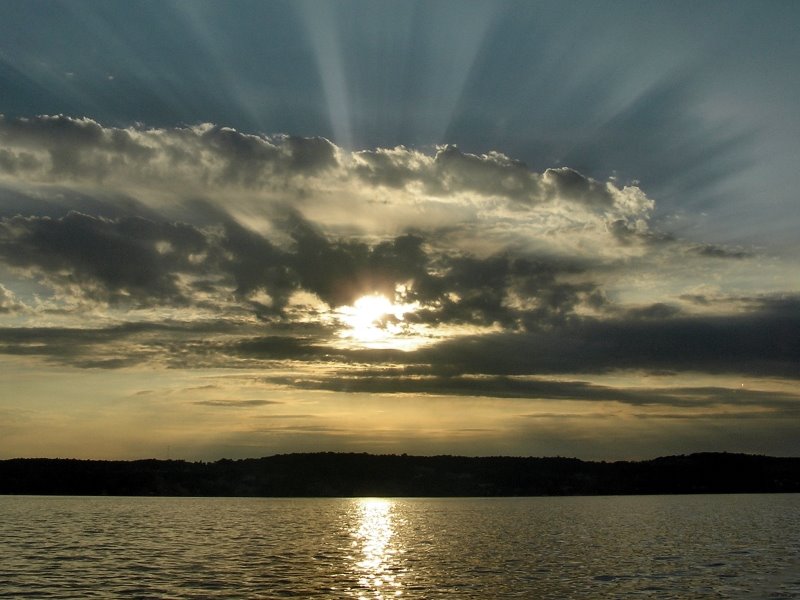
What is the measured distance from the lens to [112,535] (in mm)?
119875

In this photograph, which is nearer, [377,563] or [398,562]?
[377,563]

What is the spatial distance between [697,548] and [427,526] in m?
71.3

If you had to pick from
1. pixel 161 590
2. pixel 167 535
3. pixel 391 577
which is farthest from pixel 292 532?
pixel 161 590

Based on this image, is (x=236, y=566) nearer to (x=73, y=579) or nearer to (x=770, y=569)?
(x=73, y=579)

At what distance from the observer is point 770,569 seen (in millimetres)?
75375

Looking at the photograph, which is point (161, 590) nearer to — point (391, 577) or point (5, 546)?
point (391, 577)

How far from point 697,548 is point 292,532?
67.4 metres

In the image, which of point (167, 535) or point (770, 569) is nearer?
point (770, 569)

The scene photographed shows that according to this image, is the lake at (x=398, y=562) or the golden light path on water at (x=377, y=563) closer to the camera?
the lake at (x=398, y=562)

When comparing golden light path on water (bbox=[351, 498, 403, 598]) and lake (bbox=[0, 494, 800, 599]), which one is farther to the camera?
golden light path on water (bbox=[351, 498, 403, 598])

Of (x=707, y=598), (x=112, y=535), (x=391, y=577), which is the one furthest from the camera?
(x=112, y=535)

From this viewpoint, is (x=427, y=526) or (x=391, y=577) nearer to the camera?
(x=391, y=577)

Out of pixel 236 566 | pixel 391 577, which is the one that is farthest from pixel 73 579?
pixel 391 577

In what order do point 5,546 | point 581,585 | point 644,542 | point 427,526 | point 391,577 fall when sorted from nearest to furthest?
point 581,585 < point 391,577 < point 5,546 < point 644,542 < point 427,526
